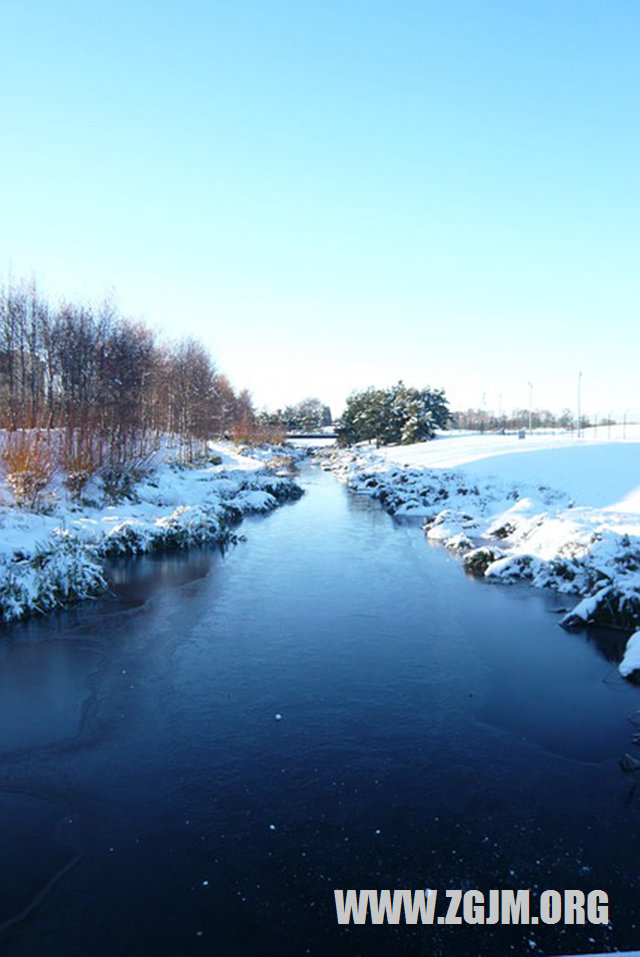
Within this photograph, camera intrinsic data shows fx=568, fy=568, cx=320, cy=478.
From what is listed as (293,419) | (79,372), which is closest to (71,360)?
(79,372)

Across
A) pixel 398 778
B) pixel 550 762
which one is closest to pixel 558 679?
pixel 550 762

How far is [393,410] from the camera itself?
Result: 55625 mm

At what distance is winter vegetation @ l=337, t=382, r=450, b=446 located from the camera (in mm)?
50969

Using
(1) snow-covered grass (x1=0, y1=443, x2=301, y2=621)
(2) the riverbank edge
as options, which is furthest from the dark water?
(1) snow-covered grass (x1=0, y1=443, x2=301, y2=621)

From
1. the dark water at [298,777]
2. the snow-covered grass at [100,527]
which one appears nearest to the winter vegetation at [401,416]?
the snow-covered grass at [100,527]

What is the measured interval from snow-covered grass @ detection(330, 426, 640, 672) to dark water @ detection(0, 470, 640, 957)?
2.36 m

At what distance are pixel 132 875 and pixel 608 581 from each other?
10185mm

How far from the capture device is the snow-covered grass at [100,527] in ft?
37.5

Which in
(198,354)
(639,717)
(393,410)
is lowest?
(639,717)

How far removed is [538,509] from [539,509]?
0.13 feet

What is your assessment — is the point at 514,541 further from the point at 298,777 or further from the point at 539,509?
the point at 298,777

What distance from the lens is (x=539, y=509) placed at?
18156 mm

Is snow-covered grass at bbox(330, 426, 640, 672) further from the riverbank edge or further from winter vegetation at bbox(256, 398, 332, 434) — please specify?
winter vegetation at bbox(256, 398, 332, 434)

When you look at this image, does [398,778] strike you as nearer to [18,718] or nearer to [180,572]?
[18,718]
